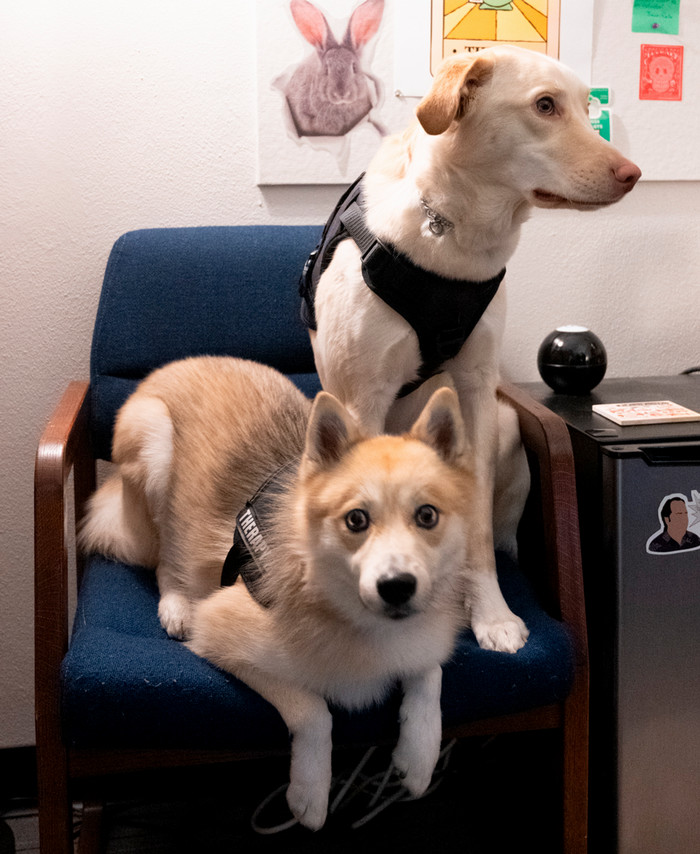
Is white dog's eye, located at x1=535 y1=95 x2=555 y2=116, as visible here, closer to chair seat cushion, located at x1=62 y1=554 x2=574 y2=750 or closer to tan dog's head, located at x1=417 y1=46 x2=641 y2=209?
tan dog's head, located at x1=417 y1=46 x2=641 y2=209

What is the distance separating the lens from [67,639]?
1.28 m

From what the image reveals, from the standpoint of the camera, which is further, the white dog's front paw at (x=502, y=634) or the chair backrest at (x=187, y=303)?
the chair backrest at (x=187, y=303)

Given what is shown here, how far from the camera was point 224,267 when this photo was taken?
181 centimetres

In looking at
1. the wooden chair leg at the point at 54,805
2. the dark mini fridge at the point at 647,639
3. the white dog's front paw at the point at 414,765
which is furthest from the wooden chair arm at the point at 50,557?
the dark mini fridge at the point at 647,639

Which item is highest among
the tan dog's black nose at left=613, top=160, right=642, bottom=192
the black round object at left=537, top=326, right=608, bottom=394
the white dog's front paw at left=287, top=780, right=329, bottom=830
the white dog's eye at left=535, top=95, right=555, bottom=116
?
the white dog's eye at left=535, top=95, right=555, bottom=116

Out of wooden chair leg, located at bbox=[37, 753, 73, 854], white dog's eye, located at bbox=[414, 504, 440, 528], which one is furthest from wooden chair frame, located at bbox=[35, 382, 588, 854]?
white dog's eye, located at bbox=[414, 504, 440, 528]

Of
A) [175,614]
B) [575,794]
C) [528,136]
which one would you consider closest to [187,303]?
[175,614]

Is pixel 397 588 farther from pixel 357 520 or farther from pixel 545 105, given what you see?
pixel 545 105

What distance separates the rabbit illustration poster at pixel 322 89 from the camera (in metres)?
1.87

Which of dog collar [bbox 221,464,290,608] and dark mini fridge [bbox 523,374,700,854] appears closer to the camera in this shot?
dog collar [bbox 221,464,290,608]

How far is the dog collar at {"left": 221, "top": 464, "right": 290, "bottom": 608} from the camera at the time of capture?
1.24 meters

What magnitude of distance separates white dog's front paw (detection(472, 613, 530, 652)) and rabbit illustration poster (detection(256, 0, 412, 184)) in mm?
1098

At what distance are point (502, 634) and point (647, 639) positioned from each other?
0.87 feet

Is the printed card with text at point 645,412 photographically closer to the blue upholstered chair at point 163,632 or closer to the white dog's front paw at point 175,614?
the blue upholstered chair at point 163,632
